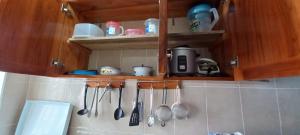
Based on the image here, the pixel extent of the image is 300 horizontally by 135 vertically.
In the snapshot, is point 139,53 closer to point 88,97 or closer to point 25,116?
point 88,97

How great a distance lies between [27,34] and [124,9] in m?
0.51

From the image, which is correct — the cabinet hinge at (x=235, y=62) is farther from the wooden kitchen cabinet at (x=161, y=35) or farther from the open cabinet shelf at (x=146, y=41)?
the open cabinet shelf at (x=146, y=41)

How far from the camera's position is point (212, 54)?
3.28ft

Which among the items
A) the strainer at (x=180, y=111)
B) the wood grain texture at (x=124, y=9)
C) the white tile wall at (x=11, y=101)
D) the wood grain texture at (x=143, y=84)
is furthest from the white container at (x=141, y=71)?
the white tile wall at (x=11, y=101)

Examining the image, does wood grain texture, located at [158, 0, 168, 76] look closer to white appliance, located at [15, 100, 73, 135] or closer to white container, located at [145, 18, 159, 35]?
white container, located at [145, 18, 159, 35]

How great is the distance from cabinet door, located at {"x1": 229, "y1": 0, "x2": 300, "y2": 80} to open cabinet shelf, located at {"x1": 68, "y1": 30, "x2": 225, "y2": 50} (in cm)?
14

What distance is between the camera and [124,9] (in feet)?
3.26

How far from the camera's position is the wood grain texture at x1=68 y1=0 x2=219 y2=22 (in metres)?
0.91

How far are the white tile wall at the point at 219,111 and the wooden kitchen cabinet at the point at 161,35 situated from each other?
0.21 meters

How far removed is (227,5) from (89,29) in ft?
2.30

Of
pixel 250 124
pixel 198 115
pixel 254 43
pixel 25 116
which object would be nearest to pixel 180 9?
pixel 254 43

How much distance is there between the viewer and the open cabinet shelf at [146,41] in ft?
2.64

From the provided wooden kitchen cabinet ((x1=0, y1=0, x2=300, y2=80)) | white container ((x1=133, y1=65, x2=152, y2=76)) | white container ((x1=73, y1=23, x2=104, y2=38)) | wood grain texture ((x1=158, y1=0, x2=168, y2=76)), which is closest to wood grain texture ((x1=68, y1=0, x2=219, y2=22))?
wooden kitchen cabinet ((x1=0, y1=0, x2=300, y2=80))

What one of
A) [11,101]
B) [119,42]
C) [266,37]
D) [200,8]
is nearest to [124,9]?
[119,42]
